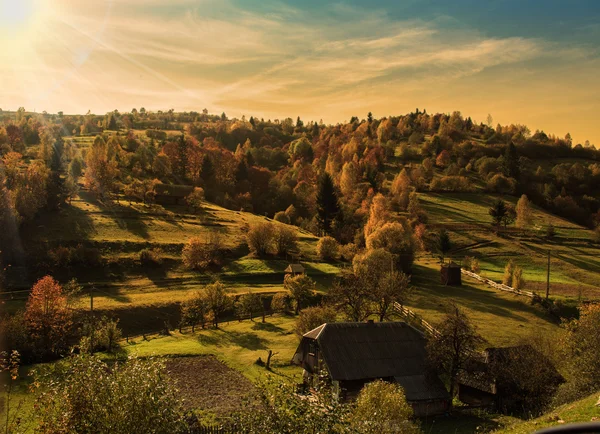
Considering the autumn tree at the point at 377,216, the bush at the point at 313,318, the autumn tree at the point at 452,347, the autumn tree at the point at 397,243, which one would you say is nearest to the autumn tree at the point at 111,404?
the autumn tree at the point at 452,347

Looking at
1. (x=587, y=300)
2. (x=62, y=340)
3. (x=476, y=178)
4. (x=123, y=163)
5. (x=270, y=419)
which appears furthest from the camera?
(x=476, y=178)

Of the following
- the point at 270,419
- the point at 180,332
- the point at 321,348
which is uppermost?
the point at 270,419

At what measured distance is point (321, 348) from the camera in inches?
1369

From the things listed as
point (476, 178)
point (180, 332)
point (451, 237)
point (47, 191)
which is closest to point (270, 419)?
point (180, 332)

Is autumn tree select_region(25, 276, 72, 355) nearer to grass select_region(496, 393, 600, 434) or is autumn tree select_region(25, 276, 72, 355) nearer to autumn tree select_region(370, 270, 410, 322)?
autumn tree select_region(370, 270, 410, 322)

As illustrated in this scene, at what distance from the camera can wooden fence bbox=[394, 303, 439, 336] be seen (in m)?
47.5

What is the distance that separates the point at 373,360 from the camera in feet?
115

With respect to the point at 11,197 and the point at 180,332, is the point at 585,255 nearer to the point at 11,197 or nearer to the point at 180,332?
the point at 180,332

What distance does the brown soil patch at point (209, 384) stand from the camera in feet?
101

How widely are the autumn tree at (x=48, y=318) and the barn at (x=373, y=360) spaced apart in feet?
75.7

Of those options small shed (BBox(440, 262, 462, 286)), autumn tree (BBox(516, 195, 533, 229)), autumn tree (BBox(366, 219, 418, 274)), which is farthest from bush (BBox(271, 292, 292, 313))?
autumn tree (BBox(516, 195, 533, 229))

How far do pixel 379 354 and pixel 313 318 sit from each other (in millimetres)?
9365

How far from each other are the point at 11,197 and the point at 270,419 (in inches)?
3069

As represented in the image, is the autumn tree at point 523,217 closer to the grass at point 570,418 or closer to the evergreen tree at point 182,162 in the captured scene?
the evergreen tree at point 182,162
